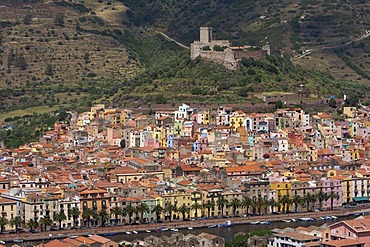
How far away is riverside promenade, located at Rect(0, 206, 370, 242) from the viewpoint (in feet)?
226

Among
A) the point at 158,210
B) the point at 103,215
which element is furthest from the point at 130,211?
the point at 158,210

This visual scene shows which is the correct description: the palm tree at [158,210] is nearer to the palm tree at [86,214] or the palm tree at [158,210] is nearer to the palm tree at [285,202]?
the palm tree at [86,214]

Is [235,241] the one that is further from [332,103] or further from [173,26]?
[173,26]

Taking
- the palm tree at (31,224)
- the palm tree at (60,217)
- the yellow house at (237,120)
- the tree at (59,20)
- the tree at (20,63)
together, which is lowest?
the palm tree at (31,224)

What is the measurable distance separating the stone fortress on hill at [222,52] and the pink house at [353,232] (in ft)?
186

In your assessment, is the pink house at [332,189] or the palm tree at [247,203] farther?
the pink house at [332,189]

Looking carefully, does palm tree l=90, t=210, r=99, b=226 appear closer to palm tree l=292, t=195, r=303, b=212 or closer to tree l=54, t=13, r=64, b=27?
palm tree l=292, t=195, r=303, b=212

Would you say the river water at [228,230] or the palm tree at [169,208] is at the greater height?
the palm tree at [169,208]

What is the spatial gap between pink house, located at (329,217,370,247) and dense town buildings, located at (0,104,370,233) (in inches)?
772

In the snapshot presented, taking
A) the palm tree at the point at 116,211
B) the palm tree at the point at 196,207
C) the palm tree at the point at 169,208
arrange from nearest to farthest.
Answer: the palm tree at the point at 116,211 < the palm tree at the point at 169,208 < the palm tree at the point at 196,207

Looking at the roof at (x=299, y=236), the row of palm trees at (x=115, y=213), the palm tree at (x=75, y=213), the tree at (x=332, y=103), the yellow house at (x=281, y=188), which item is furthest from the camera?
the tree at (x=332, y=103)

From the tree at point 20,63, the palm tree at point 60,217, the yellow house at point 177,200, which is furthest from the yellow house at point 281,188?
the tree at point 20,63

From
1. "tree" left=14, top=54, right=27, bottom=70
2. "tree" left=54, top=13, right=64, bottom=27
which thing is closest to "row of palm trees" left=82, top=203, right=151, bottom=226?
"tree" left=14, top=54, right=27, bottom=70

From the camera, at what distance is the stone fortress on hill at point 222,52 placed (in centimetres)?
11212
